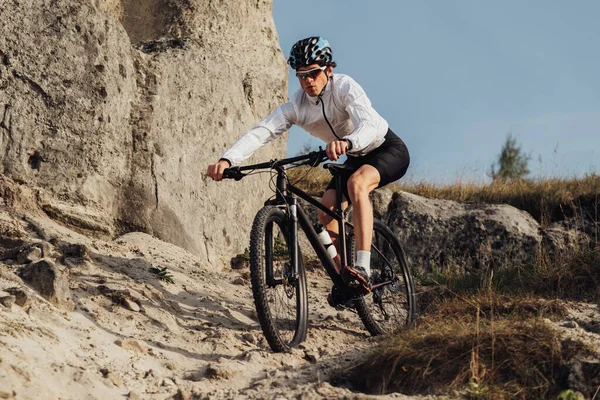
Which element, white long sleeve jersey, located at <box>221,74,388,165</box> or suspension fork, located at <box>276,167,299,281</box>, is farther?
white long sleeve jersey, located at <box>221,74,388,165</box>

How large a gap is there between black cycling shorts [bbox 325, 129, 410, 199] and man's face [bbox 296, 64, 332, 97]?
676 millimetres

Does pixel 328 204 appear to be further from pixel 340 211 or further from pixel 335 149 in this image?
pixel 335 149

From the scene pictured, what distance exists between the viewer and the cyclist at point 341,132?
6078 millimetres

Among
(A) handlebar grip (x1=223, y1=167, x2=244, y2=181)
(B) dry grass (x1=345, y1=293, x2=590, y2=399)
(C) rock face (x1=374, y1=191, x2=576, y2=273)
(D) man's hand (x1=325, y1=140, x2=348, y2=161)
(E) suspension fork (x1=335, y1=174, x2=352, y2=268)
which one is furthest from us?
(C) rock face (x1=374, y1=191, x2=576, y2=273)

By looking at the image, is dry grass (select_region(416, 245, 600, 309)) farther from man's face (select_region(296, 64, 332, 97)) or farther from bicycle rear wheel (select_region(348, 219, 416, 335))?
man's face (select_region(296, 64, 332, 97))

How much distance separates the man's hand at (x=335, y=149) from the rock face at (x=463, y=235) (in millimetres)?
4477

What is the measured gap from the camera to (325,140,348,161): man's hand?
5668 mm

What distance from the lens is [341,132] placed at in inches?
260

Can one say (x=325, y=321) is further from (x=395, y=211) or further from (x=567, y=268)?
(x=395, y=211)

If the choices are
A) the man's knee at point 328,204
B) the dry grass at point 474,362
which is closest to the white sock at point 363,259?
the man's knee at point 328,204

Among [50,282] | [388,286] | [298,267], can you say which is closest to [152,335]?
[50,282]

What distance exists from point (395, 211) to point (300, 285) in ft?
15.9

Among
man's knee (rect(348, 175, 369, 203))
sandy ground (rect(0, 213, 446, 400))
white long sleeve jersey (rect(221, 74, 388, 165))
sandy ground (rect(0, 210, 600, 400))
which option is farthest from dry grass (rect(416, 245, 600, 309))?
white long sleeve jersey (rect(221, 74, 388, 165))

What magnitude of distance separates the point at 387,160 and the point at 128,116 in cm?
301
